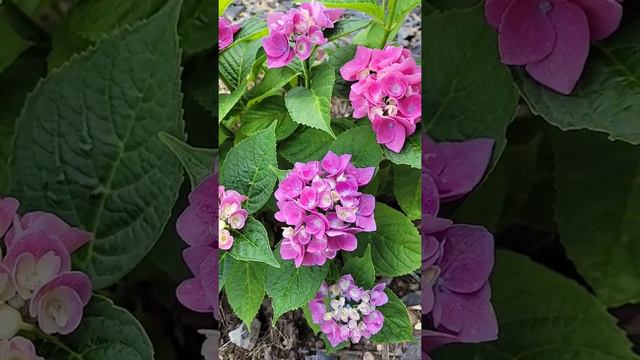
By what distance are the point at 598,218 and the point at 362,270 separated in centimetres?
31

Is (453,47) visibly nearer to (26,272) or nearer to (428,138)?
(428,138)

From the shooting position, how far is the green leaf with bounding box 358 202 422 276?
0.76 meters

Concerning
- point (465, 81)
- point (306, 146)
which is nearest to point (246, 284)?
point (306, 146)

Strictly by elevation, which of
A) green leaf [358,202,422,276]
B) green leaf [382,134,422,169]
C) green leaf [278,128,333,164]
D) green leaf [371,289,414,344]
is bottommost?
green leaf [371,289,414,344]

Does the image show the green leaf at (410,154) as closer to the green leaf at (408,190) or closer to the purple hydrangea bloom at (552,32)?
the green leaf at (408,190)

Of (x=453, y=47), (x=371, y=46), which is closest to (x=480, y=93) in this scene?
(x=453, y=47)

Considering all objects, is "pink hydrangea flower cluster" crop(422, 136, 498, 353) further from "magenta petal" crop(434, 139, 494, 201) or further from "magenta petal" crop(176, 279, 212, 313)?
"magenta petal" crop(176, 279, 212, 313)

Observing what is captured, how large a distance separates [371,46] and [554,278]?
34 cm

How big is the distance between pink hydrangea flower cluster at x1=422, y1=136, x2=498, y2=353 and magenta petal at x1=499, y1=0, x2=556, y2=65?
0.21 ft

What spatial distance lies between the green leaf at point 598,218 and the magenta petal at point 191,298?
268 millimetres

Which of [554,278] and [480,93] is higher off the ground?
[480,93]

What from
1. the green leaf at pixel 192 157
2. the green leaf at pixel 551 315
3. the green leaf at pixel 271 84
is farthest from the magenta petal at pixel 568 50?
the green leaf at pixel 271 84

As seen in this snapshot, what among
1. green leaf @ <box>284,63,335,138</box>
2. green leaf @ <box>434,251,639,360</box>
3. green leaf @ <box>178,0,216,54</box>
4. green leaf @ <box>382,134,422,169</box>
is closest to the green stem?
green leaf @ <box>284,63,335,138</box>

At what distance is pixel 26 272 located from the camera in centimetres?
49
